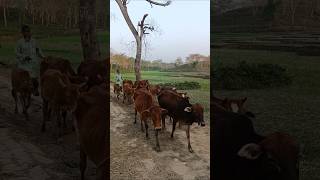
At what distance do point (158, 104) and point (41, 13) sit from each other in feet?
5.59

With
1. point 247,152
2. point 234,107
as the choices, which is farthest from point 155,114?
point 247,152

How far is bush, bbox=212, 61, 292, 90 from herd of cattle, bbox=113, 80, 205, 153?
39 cm

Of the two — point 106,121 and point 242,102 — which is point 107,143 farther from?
point 242,102

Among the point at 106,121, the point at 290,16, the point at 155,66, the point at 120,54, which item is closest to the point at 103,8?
the point at 120,54

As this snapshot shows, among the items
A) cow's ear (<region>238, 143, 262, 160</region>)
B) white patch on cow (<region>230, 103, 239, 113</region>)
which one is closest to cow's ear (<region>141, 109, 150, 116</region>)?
white patch on cow (<region>230, 103, 239, 113</region>)

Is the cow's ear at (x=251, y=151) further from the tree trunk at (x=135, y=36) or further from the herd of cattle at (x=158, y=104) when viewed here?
the tree trunk at (x=135, y=36)

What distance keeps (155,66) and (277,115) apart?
1428mm

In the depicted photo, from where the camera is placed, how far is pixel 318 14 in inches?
190

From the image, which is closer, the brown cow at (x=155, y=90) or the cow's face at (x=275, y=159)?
the cow's face at (x=275, y=159)

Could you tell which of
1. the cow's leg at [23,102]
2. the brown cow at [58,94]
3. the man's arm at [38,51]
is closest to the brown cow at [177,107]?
the brown cow at [58,94]

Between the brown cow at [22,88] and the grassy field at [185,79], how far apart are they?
103 cm

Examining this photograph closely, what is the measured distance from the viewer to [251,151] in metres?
4.69

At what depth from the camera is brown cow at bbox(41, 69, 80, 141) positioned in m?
5.04

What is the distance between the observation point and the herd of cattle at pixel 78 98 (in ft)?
16.0
